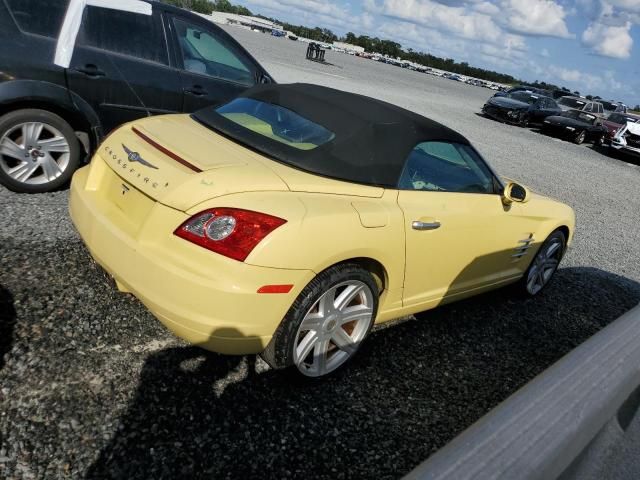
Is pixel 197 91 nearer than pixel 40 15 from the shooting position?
No

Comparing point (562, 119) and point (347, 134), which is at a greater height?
point (347, 134)

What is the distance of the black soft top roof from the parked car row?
17.7m

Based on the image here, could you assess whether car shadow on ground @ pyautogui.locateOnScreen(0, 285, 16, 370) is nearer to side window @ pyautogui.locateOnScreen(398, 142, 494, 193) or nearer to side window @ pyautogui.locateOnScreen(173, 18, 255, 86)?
side window @ pyautogui.locateOnScreen(398, 142, 494, 193)

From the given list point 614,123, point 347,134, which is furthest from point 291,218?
point 614,123

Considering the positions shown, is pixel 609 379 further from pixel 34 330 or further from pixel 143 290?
pixel 34 330

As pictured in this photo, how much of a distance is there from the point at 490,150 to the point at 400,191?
11453mm

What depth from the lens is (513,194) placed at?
3824 mm

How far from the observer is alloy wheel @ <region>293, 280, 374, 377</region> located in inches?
110

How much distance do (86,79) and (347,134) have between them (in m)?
2.82

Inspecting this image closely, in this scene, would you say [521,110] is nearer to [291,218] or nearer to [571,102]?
[571,102]

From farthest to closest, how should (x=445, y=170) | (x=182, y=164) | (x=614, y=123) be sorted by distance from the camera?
(x=614, y=123) → (x=445, y=170) → (x=182, y=164)

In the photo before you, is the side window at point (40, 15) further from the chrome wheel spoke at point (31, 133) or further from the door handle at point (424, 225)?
the door handle at point (424, 225)

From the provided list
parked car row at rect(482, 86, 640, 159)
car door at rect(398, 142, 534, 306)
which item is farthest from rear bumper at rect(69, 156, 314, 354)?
parked car row at rect(482, 86, 640, 159)

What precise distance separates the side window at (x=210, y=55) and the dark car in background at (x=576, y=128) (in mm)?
17948
